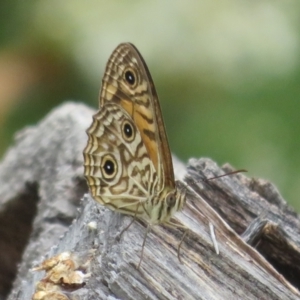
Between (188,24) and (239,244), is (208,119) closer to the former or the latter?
(188,24)

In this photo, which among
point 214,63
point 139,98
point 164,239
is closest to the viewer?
point 164,239

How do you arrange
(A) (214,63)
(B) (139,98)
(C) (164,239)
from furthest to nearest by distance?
(A) (214,63), (B) (139,98), (C) (164,239)

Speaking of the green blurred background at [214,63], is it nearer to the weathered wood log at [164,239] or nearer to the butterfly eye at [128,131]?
the weathered wood log at [164,239]

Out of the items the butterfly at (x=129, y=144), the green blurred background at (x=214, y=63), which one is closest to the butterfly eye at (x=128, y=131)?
the butterfly at (x=129, y=144)

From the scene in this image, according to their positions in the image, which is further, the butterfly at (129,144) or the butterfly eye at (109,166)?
the butterfly eye at (109,166)

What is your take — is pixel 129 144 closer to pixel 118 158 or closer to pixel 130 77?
pixel 118 158

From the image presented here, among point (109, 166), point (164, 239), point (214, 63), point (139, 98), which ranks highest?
point (214, 63)

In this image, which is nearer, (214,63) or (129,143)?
(129,143)

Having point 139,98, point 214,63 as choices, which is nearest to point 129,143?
point 139,98
